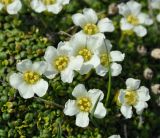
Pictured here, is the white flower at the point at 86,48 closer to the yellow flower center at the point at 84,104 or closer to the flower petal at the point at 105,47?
the flower petal at the point at 105,47

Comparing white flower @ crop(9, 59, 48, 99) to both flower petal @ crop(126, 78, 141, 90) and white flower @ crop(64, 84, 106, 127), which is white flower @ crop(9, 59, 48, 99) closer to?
white flower @ crop(64, 84, 106, 127)

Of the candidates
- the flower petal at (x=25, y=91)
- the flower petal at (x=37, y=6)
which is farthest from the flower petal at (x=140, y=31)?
the flower petal at (x=25, y=91)

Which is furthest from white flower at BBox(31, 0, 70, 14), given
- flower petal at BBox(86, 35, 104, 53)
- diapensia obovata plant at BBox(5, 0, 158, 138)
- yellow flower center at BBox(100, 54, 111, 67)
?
yellow flower center at BBox(100, 54, 111, 67)

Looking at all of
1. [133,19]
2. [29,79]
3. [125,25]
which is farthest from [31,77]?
[133,19]

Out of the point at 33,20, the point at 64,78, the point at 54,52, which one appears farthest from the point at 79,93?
the point at 33,20

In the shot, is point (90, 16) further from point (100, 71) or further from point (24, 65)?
point (24, 65)

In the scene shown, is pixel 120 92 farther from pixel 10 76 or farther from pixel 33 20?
pixel 33 20
